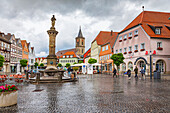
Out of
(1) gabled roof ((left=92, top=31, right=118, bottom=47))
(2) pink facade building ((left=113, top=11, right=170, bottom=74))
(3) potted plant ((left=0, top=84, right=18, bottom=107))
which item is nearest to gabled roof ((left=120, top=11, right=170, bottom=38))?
(2) pink facade building ((left=113, top=11, right=170, bottom=74))

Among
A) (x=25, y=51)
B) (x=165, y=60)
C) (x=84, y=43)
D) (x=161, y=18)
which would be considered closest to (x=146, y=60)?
(x=165, y=60)

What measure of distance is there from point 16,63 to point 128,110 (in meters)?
59.1

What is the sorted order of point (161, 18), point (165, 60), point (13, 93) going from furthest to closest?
point (161, 18)
point (165, 60)
point (13, 93)

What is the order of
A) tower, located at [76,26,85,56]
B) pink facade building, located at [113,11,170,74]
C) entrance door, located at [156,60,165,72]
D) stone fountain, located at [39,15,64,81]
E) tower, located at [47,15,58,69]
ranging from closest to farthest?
stone fountain, located at [39,15,64,81] → tower, located at [47,15,58,69] → pink facade building, located at [113,11,170,74] → entrance door, located at [156,60,165,72] → tower, located at [76,26,85,56]

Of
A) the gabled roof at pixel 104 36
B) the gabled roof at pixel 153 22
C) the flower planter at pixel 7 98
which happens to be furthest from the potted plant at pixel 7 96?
the gabled roof at pixel 104 36

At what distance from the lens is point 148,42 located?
2998 centimetres

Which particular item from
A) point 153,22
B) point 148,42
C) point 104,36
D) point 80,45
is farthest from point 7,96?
point 80,45

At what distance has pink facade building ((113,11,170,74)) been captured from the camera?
3004 centimetres

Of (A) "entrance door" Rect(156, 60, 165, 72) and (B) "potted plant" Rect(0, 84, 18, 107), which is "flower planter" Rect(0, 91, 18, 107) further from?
(A) "entrance door" Rect(156, 60, 165, 72)

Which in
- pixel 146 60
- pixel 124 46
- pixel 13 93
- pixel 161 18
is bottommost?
pixel 13 93

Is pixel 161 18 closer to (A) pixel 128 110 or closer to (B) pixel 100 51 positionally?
(B) pixel 100 51

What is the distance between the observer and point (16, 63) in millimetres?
58719

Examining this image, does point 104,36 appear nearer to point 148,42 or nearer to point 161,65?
point 148,42

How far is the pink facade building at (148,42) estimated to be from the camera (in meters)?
30.0
